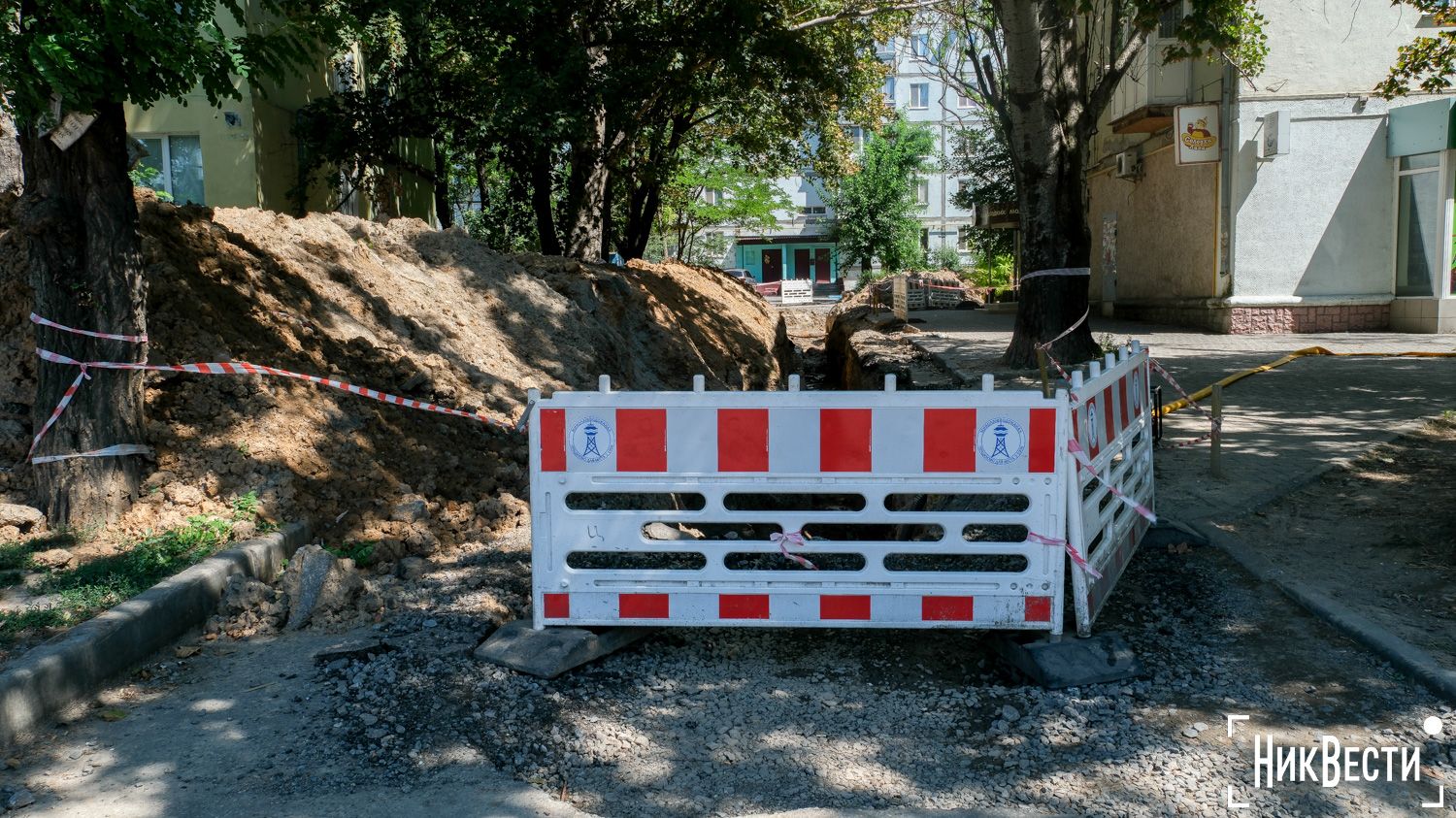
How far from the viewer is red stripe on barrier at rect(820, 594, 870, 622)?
4645mm

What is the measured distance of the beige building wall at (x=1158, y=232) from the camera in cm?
2064

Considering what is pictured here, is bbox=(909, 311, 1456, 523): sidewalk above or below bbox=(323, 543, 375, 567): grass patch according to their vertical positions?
above

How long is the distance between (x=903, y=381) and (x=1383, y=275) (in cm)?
1142

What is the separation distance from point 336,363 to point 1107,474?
5.48 metres

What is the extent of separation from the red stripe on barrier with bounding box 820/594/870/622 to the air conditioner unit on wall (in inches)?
882

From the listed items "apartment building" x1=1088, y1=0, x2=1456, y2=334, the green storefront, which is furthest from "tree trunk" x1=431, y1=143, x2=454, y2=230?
the green storefront

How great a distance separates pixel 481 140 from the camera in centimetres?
1625

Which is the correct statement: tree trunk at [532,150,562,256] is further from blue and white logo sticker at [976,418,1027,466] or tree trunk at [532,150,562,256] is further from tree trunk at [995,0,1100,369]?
blue and white logo sticker at [976,418,1027,466]

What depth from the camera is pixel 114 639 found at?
14.5 ft

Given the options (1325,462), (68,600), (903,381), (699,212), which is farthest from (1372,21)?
(699,212)

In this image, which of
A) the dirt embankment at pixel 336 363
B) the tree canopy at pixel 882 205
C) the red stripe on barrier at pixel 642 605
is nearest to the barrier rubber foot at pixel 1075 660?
the red stripe on barrier at pixel 642 605

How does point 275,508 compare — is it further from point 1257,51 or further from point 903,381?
point 1257,51

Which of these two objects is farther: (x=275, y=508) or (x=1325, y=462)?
(x=1325, y=462)

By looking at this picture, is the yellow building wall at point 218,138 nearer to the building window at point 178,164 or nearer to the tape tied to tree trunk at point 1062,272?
the building window at point 178,164
